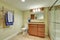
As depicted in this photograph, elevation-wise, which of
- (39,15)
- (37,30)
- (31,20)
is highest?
(39,15)

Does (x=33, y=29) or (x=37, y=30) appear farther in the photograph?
(x=33, y=29)

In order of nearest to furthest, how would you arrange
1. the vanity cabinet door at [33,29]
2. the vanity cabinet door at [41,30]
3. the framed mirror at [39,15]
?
the vanity cabinet door at [41,30], the vanity cabinet door at [33,29], the framed mirror at [39,15]

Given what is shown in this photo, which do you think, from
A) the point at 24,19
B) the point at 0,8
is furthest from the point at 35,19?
the point at 0,8

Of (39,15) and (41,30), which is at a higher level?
(39,15)

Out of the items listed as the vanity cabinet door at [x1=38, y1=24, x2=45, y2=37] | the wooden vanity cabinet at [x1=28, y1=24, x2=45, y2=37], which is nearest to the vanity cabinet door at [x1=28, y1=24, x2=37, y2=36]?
the wooden vanity cabinet at [x1=28, y1=24, x2=45, y2=37]

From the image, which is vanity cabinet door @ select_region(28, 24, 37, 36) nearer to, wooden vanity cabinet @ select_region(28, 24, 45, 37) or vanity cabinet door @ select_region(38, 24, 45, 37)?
wooden vanity cabinet @ select_region(28, 24, 45, 37)

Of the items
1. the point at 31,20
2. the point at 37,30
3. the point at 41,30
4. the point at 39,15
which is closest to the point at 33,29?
the point at 37,30

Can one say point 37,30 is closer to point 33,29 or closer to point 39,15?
point 33,29

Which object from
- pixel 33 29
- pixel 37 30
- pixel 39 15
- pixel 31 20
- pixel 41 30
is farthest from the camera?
pixel 31 20

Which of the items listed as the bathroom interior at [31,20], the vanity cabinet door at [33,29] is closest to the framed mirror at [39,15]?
the bathroom interior at [31,20]

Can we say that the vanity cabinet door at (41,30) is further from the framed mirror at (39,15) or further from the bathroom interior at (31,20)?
the framed mirror at (39,15)

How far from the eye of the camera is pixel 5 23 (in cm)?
371

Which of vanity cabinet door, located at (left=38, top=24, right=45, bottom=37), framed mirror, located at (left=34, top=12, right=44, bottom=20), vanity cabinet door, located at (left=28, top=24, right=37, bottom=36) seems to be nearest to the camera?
vanity cabinet door, located at (left=38, top=24, right=45, bottom=37)

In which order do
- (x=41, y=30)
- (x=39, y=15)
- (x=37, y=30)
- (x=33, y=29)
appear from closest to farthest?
1. (x=41, y=30)
2. (x=37, y=30)
3. (x=33, y=29)
4. (x=39, y=15)
